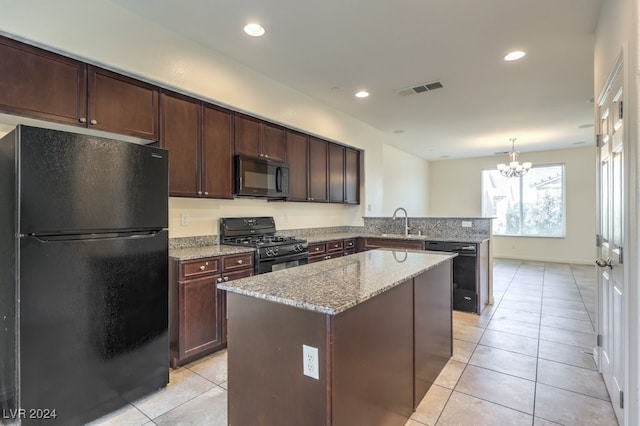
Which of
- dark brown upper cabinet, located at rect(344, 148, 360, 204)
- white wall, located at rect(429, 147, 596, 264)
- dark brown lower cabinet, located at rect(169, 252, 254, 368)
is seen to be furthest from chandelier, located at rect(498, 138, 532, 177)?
dark brown lower cabinet, located at rect(169, 252, 254, 368)

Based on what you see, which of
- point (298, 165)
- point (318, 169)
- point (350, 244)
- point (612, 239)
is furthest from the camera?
point (350, 244)

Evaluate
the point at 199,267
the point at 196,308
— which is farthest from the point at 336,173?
the point at 196,308

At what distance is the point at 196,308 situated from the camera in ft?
8.75

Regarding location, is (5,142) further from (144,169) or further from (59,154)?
(144,169)

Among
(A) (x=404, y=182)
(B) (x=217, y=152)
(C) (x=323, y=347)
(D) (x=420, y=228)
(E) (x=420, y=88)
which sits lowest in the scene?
(C) (x=323, y=347)

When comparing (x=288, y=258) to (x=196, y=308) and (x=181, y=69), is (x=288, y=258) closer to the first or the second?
(x=196, y=308)

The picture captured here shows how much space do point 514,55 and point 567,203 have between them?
6.10 metres

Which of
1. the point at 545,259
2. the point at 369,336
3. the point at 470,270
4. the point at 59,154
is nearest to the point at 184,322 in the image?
the point at 59,154

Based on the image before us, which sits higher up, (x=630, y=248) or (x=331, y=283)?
(x=630, y=248)

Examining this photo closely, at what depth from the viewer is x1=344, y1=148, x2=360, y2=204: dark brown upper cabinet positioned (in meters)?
5.26

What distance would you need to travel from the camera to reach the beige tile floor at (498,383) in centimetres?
196

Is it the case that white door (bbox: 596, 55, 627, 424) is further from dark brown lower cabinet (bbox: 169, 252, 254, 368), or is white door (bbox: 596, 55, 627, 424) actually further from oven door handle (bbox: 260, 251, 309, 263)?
dark brown lower cabinet (bbox: 169, 252, 254, 368)

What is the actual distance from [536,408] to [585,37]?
9.88 feet

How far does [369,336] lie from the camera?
4.93ft
